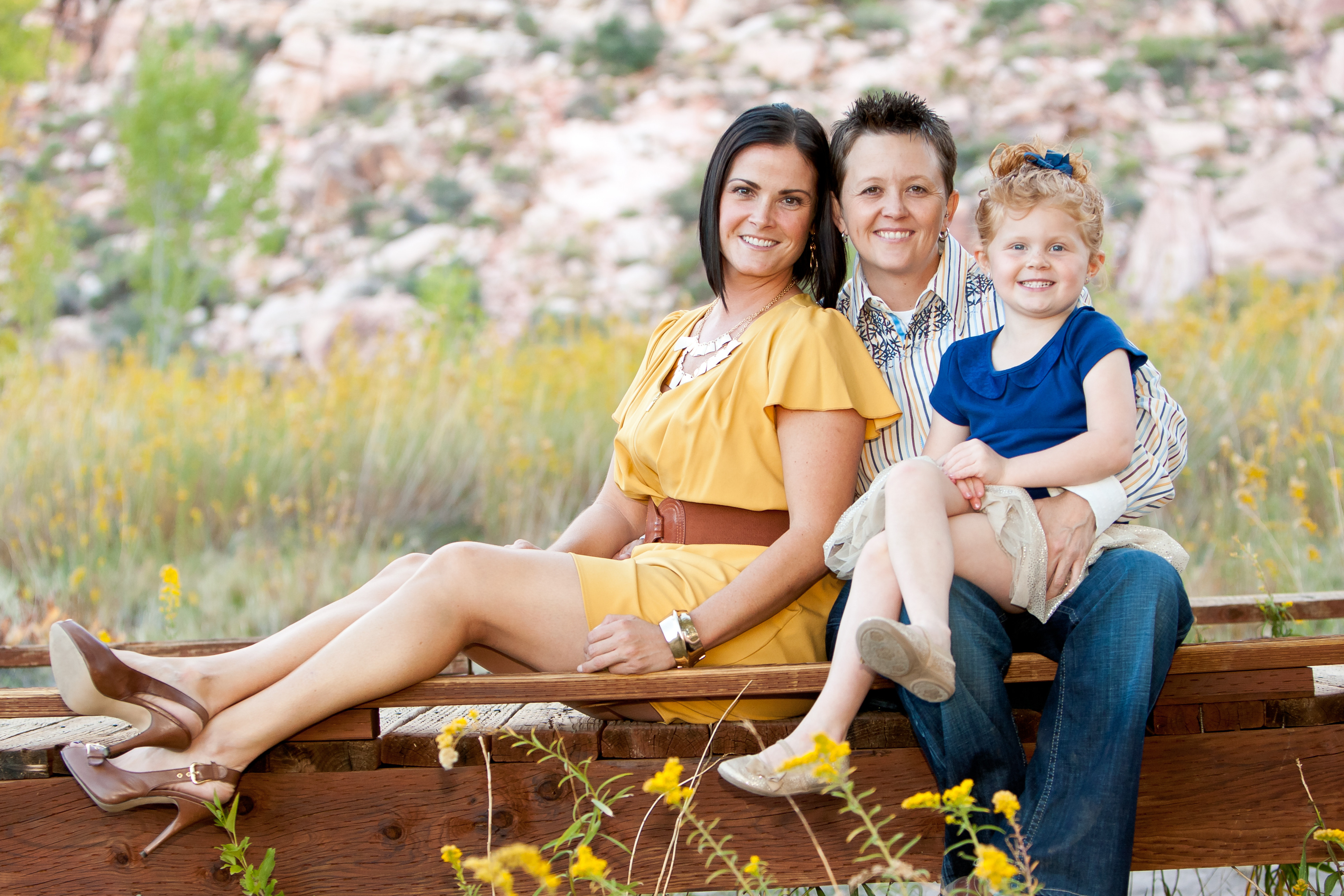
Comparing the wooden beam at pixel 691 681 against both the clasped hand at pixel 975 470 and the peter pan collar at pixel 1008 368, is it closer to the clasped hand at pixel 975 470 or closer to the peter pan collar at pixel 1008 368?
the clasped hand at pixel 975 470

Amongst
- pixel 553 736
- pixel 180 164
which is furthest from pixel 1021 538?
pixel 180 164

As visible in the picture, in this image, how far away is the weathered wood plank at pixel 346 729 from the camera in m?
2.02

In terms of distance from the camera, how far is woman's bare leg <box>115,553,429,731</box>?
196 cm

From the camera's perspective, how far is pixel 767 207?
8.23 ft

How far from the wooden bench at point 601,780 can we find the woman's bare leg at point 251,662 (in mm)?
136

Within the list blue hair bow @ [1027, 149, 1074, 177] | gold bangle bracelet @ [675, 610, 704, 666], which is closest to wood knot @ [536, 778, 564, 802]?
gold bangle bracelet @ [675, 610, 704, 666]

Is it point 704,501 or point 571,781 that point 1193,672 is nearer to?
point 704,501

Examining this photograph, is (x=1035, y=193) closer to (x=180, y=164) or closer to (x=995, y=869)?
(x=995, y=869)

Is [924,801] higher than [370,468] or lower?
higher

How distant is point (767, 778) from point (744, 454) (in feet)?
2.46

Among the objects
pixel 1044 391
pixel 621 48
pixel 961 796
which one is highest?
pixel 621 48

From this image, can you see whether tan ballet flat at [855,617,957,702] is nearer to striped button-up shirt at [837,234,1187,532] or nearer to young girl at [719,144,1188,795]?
young girl at [719,144,1188,795]

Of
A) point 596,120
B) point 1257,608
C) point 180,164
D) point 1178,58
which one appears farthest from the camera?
point 596,120

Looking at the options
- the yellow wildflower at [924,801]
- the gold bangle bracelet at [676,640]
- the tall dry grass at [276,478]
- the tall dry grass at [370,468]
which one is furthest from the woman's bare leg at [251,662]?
the tall dry grass at [276,478]
